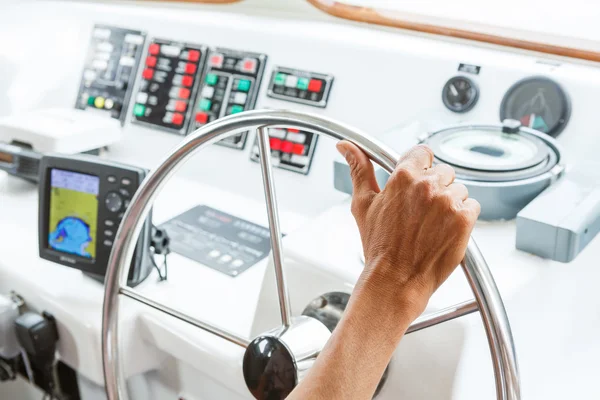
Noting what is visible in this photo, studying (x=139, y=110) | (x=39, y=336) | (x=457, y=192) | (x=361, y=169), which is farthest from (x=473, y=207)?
(x=139, y=110)

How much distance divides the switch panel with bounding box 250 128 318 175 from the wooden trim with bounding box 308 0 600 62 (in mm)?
353

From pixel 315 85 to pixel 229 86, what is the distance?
9.0 inches

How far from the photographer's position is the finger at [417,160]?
2.02 feet

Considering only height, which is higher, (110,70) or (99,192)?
(110,70)

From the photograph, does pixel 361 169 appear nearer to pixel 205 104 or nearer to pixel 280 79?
pixel 280 79

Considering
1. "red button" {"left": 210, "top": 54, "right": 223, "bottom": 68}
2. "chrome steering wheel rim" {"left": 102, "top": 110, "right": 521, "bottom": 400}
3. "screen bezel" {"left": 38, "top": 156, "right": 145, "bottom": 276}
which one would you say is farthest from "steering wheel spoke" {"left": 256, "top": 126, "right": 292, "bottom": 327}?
"red button" {"left": 210, "top": 54, "right": 223, "bottom": 68}

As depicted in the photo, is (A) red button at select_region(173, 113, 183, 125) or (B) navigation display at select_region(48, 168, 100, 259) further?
(A) red button at select_region(173, 113, 183, 125)

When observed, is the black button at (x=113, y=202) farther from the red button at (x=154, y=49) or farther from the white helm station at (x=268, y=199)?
the red button at (x=154, y=49)

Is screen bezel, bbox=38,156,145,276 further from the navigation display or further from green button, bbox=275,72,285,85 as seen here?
green button, bbox=275,72,285,85

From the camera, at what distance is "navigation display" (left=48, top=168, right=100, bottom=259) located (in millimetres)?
1120

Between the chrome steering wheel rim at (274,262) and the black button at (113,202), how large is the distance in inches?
9.4

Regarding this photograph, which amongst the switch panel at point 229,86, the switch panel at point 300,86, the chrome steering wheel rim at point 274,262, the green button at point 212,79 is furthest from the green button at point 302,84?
the chrome steering wheel rim at point 274,262

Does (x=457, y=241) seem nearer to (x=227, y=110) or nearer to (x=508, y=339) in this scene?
(x=508, y=339)

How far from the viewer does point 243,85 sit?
5.12 feet
